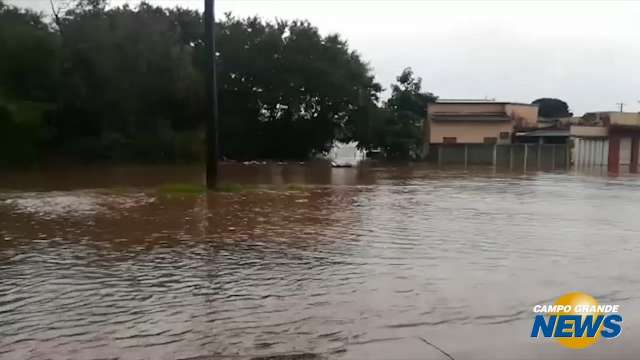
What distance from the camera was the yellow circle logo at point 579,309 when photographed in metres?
4.45

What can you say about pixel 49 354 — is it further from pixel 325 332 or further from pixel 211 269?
pixel 211 269

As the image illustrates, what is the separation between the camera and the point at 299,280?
6.70m

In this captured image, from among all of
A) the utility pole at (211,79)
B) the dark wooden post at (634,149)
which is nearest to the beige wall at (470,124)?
the dark wooden post at (634,149)

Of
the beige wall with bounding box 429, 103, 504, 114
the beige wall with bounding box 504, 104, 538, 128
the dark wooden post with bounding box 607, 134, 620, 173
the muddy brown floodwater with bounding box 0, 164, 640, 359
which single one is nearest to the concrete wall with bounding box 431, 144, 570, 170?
the beige wall with bounding box 429, 103, 504, 114

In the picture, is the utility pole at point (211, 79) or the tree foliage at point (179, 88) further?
the tree foliage at point (179, 88)

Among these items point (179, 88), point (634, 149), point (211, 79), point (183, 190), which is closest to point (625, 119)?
point (634, 149)

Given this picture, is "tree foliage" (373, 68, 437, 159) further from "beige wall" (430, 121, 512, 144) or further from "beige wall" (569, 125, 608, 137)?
"beige wall" (569, 125, 608, 137)

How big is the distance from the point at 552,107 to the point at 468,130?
34454 mm

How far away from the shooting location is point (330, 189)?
20.7m

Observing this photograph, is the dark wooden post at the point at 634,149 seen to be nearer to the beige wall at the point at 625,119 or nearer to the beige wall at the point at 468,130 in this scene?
the beige wall at the point at 625,119

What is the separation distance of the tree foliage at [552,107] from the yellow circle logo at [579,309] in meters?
75.4

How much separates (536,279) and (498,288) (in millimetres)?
741

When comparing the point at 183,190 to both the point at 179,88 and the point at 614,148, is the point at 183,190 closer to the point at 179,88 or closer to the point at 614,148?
the point at 179,88

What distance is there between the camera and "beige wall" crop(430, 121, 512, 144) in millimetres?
49531
